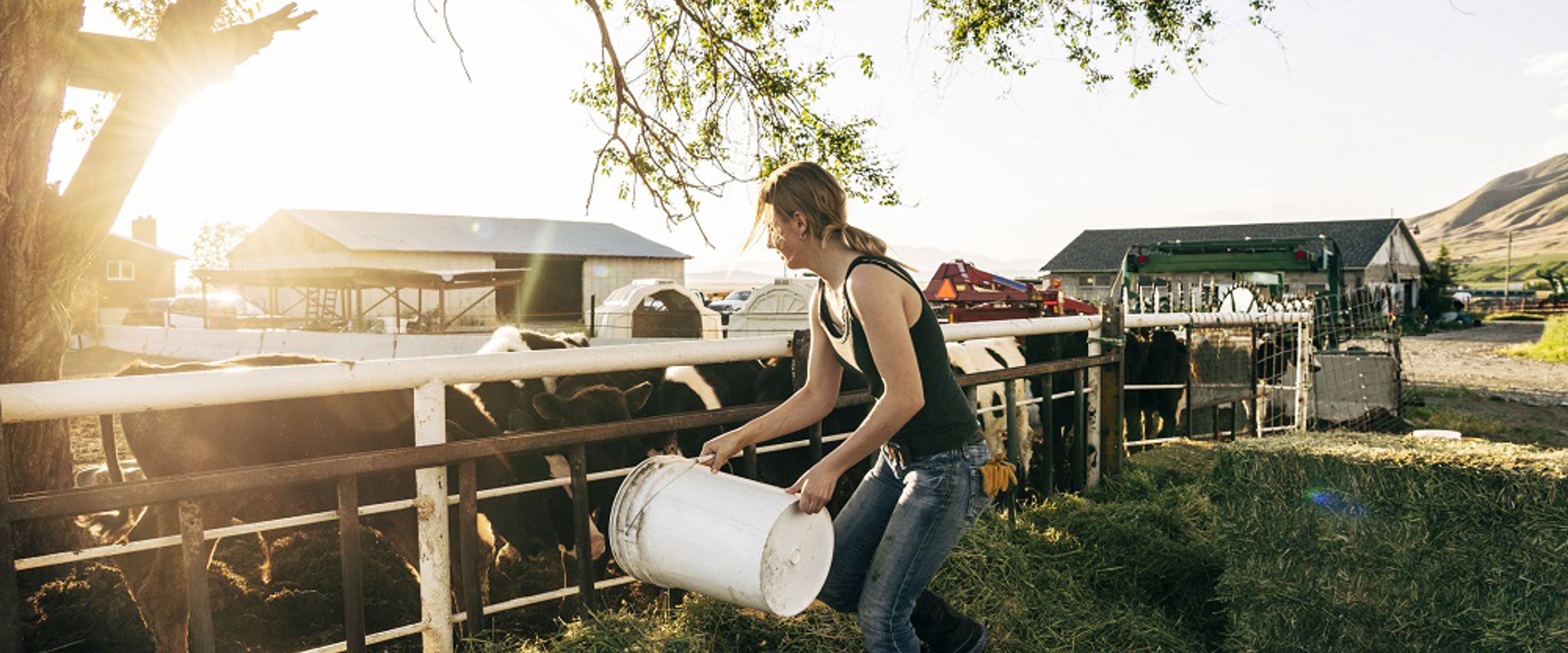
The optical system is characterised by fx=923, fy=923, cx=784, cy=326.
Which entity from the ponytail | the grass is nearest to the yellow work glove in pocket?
the ponytail

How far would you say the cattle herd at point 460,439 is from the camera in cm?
379

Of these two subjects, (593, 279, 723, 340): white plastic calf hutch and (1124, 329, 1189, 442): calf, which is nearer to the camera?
(1124, 329, 1189, 442): calf

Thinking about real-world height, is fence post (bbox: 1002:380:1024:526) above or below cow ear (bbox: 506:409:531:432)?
below

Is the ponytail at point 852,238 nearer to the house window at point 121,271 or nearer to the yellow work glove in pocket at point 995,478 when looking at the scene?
→ the yellow work glove in pocket at point 995,478

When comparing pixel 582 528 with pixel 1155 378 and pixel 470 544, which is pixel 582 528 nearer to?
pixel 470 544

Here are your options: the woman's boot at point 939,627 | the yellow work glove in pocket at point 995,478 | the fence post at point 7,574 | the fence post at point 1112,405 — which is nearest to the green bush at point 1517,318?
the fence post at point 1112,405

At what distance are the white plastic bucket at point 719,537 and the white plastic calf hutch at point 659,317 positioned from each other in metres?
16.1

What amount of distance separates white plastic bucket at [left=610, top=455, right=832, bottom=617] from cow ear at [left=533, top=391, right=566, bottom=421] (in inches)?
57.1

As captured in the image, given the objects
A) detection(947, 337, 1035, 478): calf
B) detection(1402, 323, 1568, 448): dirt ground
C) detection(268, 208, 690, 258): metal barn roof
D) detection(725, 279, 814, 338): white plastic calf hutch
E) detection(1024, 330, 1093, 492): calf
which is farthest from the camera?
detection(268, 208, 690, 258): metal barn roof

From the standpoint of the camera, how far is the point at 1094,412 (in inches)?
228

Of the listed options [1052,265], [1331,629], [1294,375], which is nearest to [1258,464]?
[1331,629]

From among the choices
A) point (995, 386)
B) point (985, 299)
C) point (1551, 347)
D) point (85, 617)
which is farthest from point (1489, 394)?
A: point (85, 617)

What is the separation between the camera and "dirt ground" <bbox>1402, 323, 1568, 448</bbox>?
10719 mm

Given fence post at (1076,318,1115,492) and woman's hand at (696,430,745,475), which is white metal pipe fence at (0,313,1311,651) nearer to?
woman's hand at (696,430,745,475)
